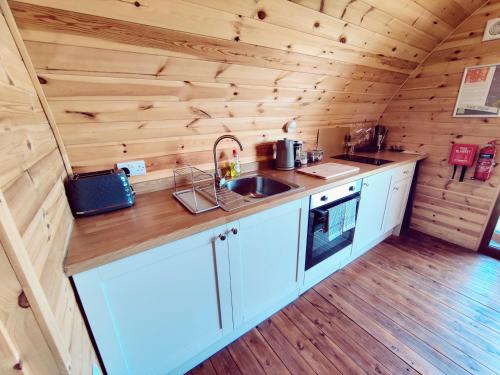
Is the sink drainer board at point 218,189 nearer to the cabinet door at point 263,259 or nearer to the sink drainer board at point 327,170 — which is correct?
the cabinet door at point 263,259

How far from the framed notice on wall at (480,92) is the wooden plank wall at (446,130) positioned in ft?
0.16

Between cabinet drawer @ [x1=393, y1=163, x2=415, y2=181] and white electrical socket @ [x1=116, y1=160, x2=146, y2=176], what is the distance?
7.21 feet

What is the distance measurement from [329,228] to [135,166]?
4.57ft

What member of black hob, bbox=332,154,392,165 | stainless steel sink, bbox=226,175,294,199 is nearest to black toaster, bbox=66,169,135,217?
stainless steel sink, bbox=226,175,294,199

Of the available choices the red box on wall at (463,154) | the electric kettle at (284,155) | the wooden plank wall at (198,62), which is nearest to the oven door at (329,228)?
the electric kettle at (284,155)

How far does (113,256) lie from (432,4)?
247 centimetres

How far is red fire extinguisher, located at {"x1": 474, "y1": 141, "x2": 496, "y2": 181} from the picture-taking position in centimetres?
203

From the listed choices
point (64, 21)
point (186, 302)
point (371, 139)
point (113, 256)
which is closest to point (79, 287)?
point (113, 256)

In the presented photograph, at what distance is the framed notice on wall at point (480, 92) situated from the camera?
6.42ft

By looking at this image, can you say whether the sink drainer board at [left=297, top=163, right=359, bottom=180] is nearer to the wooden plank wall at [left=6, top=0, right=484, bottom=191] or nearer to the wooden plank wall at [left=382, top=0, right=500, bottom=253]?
the wooden plank wall at [left=6, top=0, right=484, bottom=191]

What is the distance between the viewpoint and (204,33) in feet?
3.48

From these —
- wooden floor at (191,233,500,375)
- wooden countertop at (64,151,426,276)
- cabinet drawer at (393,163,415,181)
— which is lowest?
wooden floor at (191,233,500,375)

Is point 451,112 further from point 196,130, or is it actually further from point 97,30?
point 97,30

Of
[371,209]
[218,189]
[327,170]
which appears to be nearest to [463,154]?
[371,209]
